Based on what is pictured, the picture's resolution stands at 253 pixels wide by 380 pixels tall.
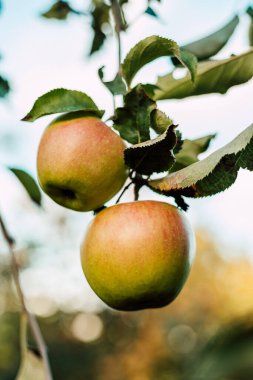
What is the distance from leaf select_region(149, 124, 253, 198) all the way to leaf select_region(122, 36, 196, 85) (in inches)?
6.4

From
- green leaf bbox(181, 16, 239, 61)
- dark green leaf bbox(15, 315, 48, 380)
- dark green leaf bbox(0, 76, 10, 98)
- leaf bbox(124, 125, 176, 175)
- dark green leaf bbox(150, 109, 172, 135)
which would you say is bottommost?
dark green leaf bbox(15, 315, 48, 380)

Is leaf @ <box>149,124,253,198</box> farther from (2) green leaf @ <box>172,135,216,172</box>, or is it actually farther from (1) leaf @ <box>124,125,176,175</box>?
(2) green leaf @ <box>172,135,216,172</box>

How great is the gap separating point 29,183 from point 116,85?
0.47 meters

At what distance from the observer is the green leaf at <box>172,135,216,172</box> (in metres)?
0.98

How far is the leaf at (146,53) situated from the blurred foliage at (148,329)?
12036 millimetres

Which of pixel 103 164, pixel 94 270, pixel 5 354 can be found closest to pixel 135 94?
pixel 103 164

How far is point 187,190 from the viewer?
2.70 ft

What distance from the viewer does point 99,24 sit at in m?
1.51

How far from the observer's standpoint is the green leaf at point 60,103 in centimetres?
84

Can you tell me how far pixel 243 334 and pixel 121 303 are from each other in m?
0.53

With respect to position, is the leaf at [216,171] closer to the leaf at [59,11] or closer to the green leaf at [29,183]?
the green leaf at [29,183]

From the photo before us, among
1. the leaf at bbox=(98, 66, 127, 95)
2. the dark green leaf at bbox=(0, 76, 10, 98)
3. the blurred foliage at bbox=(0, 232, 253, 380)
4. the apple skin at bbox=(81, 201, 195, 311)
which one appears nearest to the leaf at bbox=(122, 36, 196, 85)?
the leaf at bbox=(98, 66, 127, 95)

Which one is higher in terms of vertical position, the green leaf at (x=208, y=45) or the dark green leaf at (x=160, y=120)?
the green leaf at (x=208, y=45)

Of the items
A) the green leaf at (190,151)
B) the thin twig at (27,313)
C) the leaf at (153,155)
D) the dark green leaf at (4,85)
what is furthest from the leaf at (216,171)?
the dark green leaf at (4,85)
